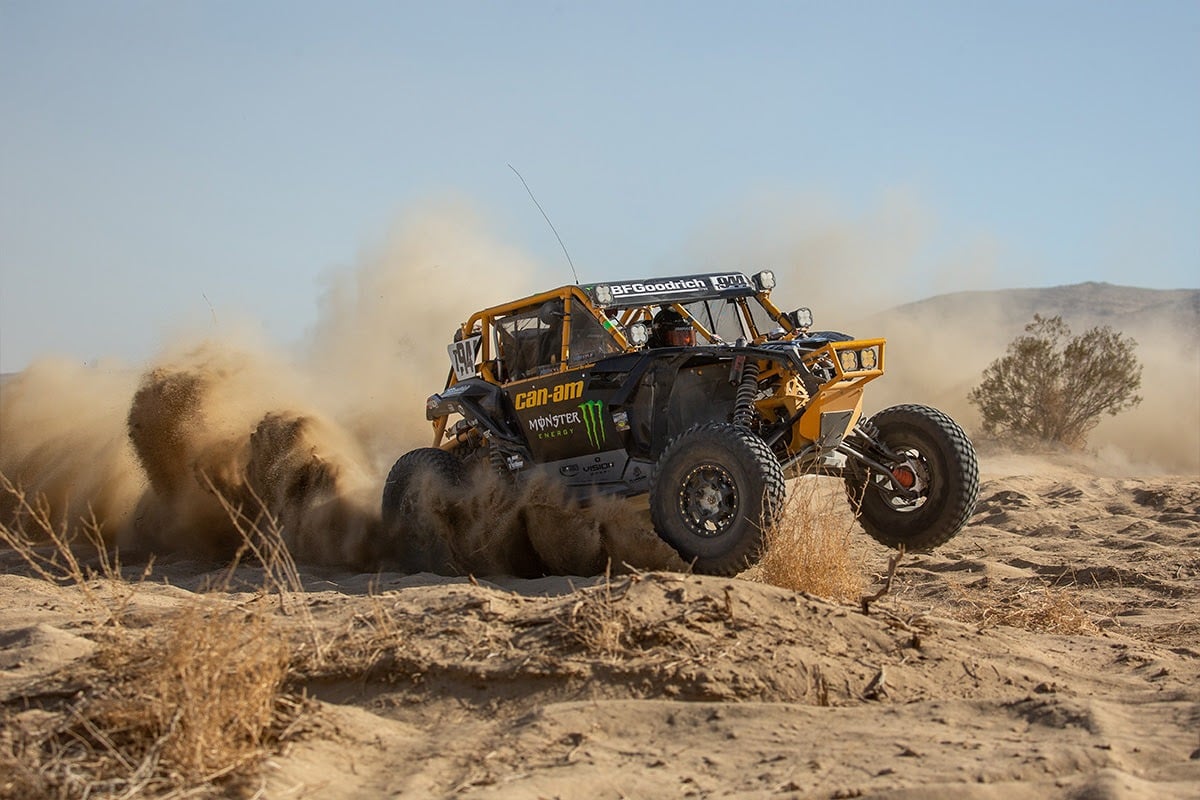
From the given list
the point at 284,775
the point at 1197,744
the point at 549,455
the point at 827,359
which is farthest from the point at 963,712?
the point at 549,455

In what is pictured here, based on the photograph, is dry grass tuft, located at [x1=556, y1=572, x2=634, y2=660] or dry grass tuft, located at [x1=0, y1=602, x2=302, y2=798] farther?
dry grass tuft, located at [x1=556, y1=572, x2=634, y2=660]

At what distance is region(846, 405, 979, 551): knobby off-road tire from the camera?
8664 millimetres

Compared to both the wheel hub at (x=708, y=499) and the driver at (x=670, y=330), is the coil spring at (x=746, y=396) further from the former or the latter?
the driver at (x=670, y=330)

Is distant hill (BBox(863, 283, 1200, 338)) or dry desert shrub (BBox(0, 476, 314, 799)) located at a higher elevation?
distant hill (BBox(863, 283, 1200, 338))

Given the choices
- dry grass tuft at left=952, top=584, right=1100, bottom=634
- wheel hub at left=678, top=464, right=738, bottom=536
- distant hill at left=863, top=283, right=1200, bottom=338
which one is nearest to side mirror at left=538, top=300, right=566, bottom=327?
wheel hub at left=678, top=464, right=738, bottom=536

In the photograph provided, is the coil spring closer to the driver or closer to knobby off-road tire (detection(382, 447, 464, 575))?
the driver

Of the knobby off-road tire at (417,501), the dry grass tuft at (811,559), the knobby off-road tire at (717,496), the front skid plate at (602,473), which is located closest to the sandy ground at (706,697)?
the dry grass tuft at (811,559)

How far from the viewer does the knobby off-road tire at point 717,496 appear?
7664mm

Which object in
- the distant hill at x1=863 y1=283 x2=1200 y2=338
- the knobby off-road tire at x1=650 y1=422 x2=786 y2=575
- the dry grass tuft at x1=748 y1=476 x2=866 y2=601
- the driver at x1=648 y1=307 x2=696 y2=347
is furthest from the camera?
the distant hill at x1=863 y1=283 x2=1200 y2=338

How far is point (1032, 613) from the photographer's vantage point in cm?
743

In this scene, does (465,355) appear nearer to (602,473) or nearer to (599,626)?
(602,473)

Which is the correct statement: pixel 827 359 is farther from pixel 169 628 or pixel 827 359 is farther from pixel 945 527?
pixel 169 628

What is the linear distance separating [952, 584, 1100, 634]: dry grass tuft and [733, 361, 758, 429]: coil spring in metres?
1.76

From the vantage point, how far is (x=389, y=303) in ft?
73.7
